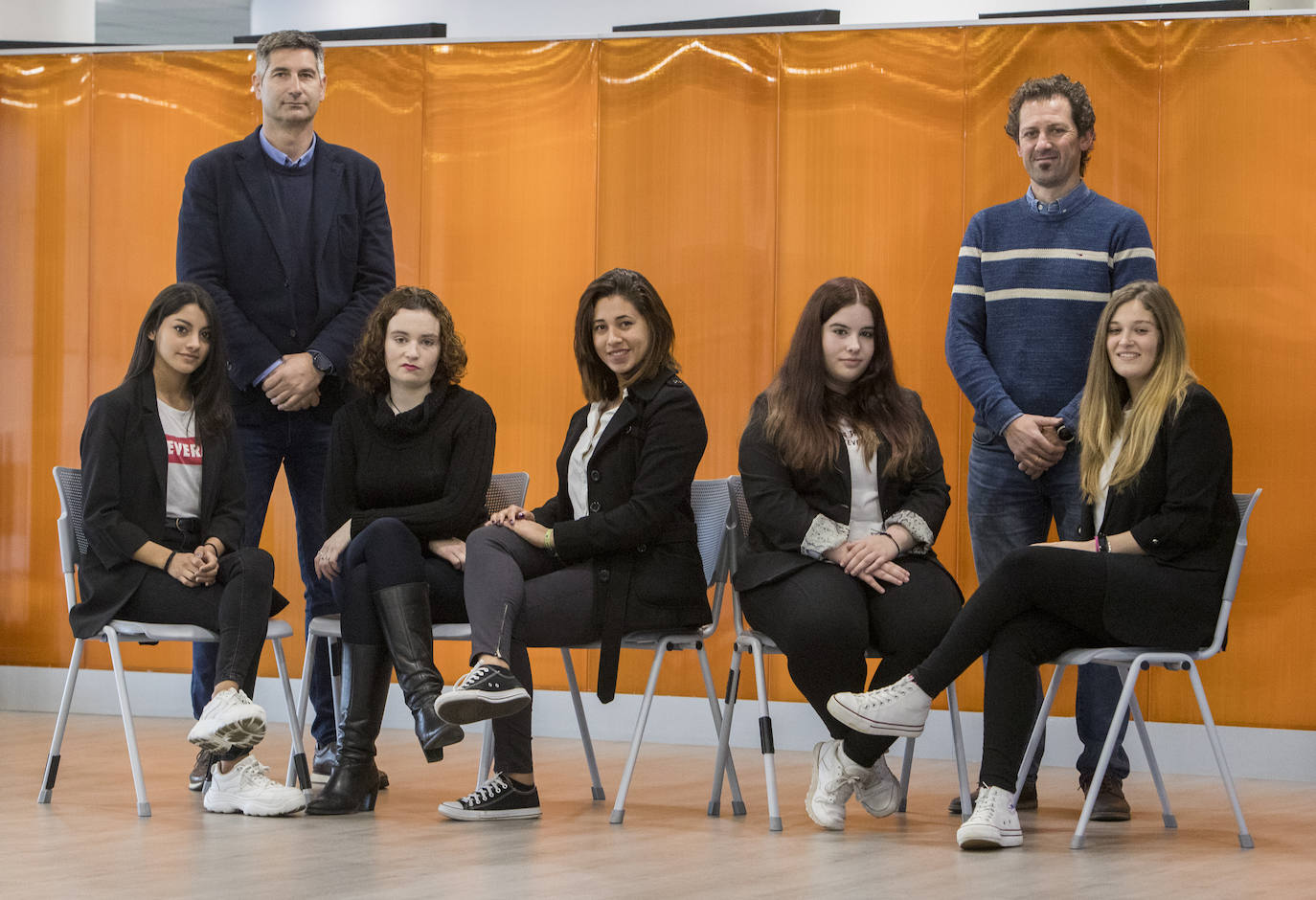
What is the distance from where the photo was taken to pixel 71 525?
3.64 metres

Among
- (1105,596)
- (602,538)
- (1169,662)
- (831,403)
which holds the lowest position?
(1169,662)

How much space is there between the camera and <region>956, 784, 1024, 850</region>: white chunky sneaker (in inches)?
122

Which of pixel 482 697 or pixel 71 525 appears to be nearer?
pixel 482 697

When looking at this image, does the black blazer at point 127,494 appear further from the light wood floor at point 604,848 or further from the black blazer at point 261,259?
the light wood floor at point 604,848

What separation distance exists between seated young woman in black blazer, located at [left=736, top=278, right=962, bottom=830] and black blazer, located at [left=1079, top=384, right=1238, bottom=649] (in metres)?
0.43

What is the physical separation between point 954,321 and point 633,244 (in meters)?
1.53

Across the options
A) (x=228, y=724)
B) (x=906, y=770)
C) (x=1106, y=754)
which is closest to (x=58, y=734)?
(x=228, y=724)

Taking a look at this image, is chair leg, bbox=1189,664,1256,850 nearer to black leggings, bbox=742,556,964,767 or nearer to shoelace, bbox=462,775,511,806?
black leggings, bbox=742,556,964,767

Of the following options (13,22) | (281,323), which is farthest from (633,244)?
(13,22)

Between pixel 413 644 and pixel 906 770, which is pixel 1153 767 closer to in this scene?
pixel 906 770

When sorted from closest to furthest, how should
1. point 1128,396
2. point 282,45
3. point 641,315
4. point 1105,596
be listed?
point 1105,596 → point 1128,396 → point 641,315 → point 282,45

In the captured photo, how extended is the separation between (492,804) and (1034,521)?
1583 mm

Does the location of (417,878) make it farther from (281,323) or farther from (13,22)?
(13,22)

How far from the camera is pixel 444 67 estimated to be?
5273 millimetres
